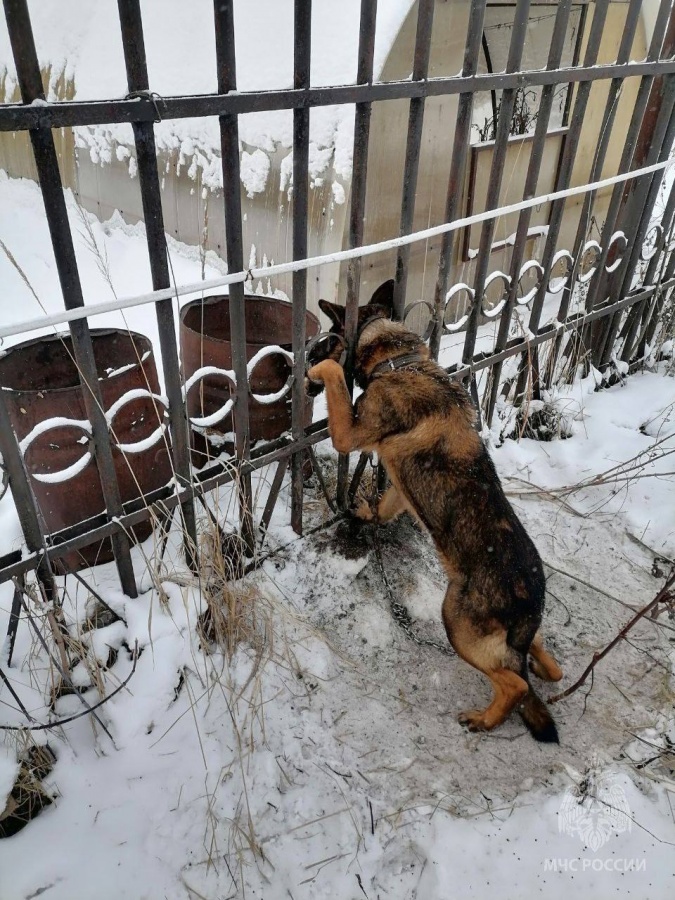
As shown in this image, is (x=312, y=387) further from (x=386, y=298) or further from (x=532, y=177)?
(x=532, y=177)

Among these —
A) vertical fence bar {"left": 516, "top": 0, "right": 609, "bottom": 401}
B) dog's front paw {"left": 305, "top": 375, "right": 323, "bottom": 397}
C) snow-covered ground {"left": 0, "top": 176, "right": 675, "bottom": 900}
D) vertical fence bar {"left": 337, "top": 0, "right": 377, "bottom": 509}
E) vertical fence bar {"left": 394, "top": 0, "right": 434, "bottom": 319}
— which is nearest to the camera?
snow-covered ground {"left": 0, "top": 176, "right": 675, "bottom": 900}

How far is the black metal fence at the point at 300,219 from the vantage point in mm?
1733

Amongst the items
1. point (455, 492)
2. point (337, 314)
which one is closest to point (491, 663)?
point (455, 492)

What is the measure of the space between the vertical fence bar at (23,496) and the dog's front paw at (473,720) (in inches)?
64.8

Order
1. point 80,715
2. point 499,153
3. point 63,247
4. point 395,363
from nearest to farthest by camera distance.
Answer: point 63,247 < point 80,715 < point 395,363 < point 499,153

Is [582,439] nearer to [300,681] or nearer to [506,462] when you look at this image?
[506,462]

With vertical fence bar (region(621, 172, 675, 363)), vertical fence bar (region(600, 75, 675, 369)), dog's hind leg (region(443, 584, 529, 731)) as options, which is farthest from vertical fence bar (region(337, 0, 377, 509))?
vertical fence bar (region(621, 172, 675, 363))

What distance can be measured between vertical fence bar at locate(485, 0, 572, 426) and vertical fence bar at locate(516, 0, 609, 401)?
0.47 ft

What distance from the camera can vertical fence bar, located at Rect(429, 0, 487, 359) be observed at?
250 cm

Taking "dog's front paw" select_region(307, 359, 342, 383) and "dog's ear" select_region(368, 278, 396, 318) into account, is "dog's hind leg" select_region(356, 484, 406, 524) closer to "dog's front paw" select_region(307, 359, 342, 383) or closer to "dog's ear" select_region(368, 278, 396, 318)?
"dog's front paw" select_region(307, 359, 342, 383)

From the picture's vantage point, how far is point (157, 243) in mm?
1965

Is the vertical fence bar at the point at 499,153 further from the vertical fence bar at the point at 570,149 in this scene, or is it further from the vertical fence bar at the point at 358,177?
the vertical fence bar at the point at 358,177

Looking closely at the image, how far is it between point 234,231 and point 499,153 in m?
1.61

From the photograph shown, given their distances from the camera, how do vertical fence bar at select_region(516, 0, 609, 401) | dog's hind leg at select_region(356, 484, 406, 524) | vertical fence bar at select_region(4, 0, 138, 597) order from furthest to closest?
1. dog's hind leg at select_region(356, 484, 406, 524)
2. vertical fence bar at select_region(516, 0, 609, 401)
3. vertical fence bar at select_region(4, 0, 138, 597)
